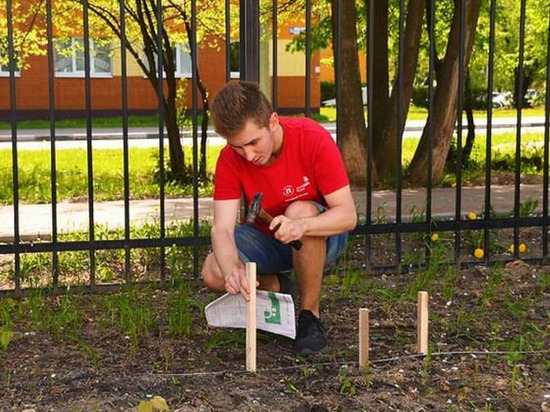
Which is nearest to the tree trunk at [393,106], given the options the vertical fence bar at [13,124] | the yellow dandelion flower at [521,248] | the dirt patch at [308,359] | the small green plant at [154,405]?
the yellow dandelion flower at [521,248]

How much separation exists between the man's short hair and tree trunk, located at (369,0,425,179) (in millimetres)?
6011

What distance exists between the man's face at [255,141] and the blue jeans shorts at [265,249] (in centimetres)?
48

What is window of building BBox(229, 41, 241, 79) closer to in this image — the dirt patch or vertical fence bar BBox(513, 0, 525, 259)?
the dirt patch

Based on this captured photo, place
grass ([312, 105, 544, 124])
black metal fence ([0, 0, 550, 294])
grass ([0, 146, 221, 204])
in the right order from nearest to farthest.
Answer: black metal fence ([0, 0, 550, 294]) → grass ([0, 146, 221, 204]) → grass ([312, 105, 544, 124])

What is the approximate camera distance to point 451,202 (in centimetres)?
891

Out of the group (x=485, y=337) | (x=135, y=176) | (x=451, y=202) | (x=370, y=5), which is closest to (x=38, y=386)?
(x=485, y=337)

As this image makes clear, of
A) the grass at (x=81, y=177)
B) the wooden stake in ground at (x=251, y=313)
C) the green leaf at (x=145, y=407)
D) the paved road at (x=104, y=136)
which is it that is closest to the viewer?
the green leaf at (x=145, y=407)

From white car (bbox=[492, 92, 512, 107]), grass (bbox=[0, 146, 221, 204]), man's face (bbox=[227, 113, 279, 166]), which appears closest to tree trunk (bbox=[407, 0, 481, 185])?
grass (bbox=[0, 146, 221, 204])

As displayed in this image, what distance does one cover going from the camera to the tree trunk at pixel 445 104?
9.39 metres

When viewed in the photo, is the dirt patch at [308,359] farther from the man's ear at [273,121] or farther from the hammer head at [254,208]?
the man's ear at [273,121]

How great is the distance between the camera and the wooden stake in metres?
3.71

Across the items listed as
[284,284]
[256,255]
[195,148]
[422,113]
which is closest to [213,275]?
[256,255]

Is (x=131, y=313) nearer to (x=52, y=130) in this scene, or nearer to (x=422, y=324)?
(x=52, y=130)

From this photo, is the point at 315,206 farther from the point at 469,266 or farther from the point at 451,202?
the point at 451,202
